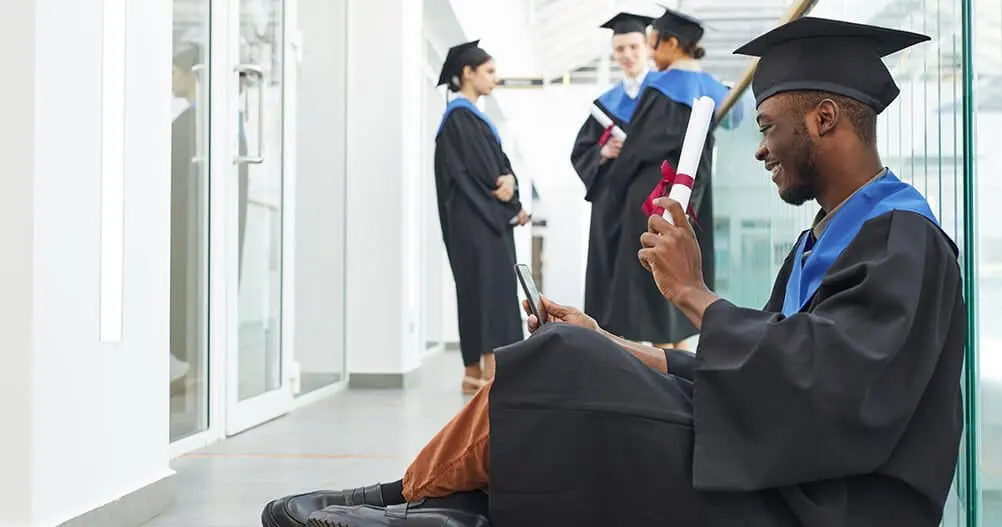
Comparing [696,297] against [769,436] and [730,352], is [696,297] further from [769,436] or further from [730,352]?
[769,436]

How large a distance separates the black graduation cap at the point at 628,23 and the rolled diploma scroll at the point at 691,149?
4.05 meters

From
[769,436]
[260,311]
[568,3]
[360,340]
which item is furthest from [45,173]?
[568,3]

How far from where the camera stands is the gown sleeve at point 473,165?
6.24 m

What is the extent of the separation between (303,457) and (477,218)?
8.82 feet

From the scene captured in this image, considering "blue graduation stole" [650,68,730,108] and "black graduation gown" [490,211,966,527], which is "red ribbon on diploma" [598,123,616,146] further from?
"black graduation gown" [490,211,966,527]

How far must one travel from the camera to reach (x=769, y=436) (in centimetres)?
155

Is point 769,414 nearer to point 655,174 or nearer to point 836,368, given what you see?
point 836,368

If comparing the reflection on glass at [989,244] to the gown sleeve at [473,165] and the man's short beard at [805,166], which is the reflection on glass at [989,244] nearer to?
the man's short beard at [805,166]

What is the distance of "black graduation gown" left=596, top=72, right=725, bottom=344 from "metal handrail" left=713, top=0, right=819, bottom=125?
197 mm

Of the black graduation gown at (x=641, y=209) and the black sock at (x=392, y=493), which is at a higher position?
the black graduation gown at (x=641, y=209)

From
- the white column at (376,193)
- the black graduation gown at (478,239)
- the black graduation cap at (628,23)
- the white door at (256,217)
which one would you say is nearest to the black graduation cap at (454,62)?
the black graduation gown at (478,239)

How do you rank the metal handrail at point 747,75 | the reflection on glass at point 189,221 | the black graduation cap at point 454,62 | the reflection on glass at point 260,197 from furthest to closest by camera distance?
the black graduation cap at point 454,62 < the reflection on glass at point 260,197 < the reflection on glass at point 189,221 < the metal handrail at point 747,75

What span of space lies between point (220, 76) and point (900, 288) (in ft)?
11.2

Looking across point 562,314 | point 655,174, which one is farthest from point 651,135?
point 562,314
